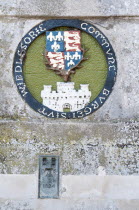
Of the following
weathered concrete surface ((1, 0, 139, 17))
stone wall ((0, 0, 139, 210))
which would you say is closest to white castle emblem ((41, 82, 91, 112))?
stone wall ((0, 0, 139, 210))

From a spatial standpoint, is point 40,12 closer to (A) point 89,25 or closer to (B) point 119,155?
(A) point 89,25

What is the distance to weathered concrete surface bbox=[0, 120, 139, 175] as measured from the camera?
8.91 metres

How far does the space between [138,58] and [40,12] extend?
1.86 meters

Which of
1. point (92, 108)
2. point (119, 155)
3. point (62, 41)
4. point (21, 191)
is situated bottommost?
point (21, 191)

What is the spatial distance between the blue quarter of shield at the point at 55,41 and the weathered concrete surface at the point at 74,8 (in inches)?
12.7

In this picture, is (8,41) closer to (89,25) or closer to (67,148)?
(89,25)

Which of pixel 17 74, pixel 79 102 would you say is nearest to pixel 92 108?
pixel 79 102

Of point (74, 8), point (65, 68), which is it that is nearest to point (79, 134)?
point (65, 68)

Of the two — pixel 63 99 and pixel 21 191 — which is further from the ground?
pixel 63 99

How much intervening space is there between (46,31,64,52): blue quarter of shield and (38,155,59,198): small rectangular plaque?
183 centimetres

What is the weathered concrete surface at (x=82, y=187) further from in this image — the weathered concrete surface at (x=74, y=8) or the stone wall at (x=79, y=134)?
the weathered concrete surface at (x=74, y=8)

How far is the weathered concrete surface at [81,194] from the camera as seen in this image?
8.77 meters

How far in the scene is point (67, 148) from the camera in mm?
8945


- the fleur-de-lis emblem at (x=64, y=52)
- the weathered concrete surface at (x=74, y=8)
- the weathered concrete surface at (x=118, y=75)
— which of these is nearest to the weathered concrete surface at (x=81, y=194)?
the weathered concrete surface at (x=118, y=75)
